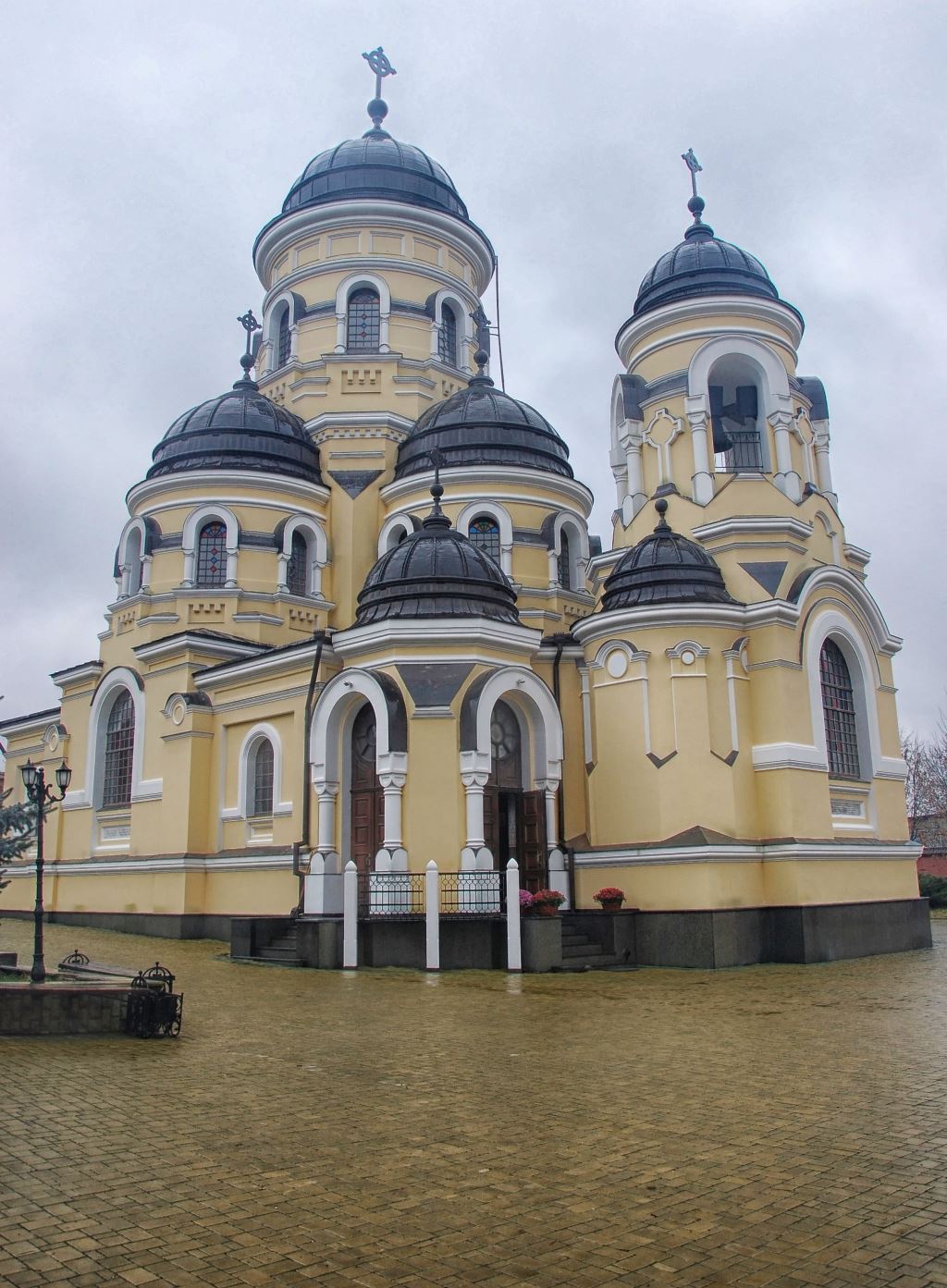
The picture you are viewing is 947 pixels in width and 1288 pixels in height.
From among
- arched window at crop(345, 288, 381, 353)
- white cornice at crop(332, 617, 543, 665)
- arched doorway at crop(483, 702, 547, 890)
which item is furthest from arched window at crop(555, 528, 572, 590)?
arched window at crop(345, 288, 381, 353)

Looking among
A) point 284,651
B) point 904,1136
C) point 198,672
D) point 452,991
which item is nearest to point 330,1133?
point 904,1136

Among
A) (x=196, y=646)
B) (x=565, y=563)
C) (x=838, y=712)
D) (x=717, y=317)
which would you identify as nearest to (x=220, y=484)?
(x=196, y=646)

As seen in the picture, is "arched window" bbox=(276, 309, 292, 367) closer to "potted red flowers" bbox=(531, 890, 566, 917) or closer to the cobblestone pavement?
"potted red flowers" bbox=(531, 890, 566, 917)

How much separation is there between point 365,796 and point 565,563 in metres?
8.60

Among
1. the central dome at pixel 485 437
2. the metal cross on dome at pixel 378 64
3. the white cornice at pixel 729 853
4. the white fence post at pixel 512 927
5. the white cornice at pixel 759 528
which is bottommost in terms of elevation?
the white fence post at pixel 512 927

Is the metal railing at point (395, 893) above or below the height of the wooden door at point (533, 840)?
below

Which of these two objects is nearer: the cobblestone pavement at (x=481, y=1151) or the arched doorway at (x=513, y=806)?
the cobblestone pavement at (x=481, y=1151)

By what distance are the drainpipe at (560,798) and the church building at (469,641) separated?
0.09 metres

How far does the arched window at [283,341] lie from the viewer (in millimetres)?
30484

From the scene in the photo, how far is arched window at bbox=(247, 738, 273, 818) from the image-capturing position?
22.8m

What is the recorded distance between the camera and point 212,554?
1016 inches

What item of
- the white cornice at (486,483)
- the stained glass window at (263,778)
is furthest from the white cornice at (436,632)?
the white cornice at (486,483)

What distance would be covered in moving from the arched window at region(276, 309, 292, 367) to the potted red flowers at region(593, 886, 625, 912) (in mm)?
18313

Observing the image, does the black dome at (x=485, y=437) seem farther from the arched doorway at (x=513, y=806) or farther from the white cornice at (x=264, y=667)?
the arched doorway at (x=513, y=806)
